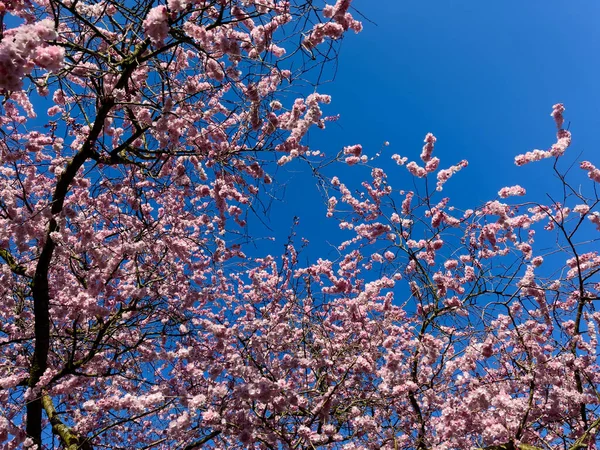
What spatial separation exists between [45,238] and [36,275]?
0.52 meters

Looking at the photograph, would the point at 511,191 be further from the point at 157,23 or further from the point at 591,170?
the point at 157,23

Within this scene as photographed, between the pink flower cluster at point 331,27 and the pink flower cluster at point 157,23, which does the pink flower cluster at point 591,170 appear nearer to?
the pink flower cluster at point 331,27

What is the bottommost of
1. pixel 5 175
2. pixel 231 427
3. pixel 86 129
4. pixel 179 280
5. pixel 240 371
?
pixel 231 427

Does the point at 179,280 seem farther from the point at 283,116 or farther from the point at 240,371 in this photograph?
the point at 283,116

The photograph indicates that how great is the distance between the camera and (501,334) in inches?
208

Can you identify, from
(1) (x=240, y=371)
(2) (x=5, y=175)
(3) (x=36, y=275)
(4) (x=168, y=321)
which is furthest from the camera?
(2) (x=5, y=175)

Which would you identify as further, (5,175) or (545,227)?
(545,227)

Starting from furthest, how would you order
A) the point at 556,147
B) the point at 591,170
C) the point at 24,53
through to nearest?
the point at 591,170 < the point at 556,147 < the point at 24,53

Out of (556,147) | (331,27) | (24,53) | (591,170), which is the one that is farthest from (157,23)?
(591,170)

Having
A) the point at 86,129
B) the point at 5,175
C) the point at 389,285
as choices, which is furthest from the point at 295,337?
the point at 5,175

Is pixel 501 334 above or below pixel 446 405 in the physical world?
above

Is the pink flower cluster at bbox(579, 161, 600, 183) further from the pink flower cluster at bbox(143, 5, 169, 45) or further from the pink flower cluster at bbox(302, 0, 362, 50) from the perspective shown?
the pink flower cluster at bbox(143, 5, 169, 45)

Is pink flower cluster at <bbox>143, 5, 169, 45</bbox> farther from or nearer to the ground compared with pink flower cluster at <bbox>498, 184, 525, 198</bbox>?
nearer to the ground

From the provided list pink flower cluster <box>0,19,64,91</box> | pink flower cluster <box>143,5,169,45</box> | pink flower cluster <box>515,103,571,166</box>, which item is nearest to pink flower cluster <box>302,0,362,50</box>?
pink flower cluster <box>143,5,169,45</box>
